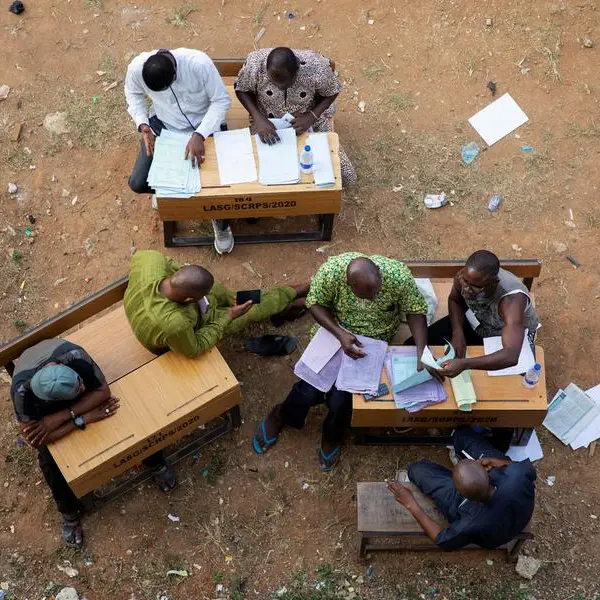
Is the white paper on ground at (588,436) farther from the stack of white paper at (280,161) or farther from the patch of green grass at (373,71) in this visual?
the patch of green grass at (373,71)

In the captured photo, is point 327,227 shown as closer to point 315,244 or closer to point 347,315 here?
point 315,244

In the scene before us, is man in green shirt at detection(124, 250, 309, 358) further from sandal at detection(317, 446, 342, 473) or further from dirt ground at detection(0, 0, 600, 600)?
sandal at detection(317, 446, 342, 473)

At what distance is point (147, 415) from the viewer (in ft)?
15.3

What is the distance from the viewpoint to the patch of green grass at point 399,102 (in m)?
7.20

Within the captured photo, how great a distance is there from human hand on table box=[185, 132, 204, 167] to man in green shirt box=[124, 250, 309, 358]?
4.06 feet

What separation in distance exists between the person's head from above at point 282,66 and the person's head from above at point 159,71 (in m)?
0.77

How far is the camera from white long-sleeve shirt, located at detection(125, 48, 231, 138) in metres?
5.64

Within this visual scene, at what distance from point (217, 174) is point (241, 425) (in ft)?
6.82

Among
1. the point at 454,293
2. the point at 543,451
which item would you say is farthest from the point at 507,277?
the point at 543,451

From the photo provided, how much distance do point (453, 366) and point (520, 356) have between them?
52 cm

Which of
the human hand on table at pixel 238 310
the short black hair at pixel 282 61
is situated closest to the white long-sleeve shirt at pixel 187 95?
the short black hair at pixel 282 61

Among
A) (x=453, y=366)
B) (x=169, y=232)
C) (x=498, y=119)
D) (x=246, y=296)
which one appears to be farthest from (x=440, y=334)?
(x=498, y=119)

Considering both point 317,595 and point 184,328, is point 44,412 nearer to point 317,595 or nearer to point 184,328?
point 184,328

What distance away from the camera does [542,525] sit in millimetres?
4969
